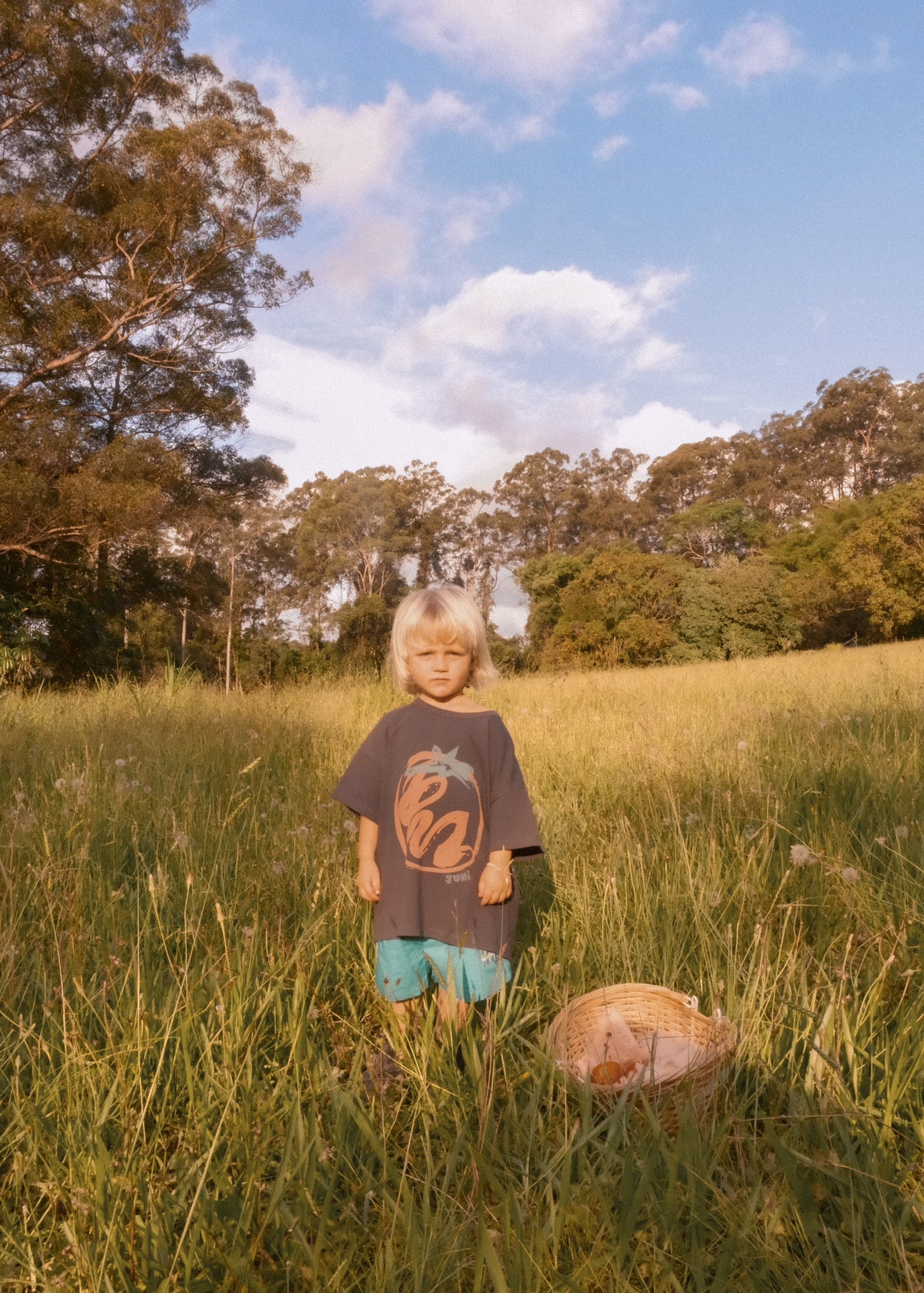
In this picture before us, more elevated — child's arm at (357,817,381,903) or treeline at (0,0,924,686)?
treeline at (0,0,924,686)

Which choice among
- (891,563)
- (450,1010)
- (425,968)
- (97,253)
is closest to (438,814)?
(425,968)

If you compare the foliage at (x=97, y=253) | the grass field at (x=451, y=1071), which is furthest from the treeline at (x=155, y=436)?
the grass field at (x=451, y=1071)

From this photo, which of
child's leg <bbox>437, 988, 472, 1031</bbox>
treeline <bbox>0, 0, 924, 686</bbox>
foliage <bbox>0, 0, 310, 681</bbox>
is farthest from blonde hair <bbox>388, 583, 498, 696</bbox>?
foliage <bbox>0, 0, 310, 681</bbox>

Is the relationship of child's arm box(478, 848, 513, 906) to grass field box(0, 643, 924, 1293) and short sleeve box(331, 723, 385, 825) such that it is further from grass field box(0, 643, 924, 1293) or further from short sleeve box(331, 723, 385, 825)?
short sleeve box(331, 723, 385, 825)

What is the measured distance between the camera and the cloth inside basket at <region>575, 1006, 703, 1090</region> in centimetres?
187

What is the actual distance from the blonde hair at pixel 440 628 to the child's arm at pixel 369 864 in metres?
0.48

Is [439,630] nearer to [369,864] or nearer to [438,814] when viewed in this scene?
[438,814]

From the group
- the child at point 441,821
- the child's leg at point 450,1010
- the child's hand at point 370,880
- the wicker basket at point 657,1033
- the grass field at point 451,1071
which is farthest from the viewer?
the child's hand at point 370,880

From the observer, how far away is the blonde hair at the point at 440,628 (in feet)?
8.29

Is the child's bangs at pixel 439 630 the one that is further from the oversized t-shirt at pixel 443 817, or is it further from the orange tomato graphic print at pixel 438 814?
the orange tomato graphic print at pixel 438 814

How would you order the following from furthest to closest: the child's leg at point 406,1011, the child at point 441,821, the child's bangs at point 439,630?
the child's bangs at point 439,630 → the child at point 441,821 → the child's leg at point 406,1011

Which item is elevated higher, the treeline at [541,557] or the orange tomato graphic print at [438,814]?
the treeline at [541,557]

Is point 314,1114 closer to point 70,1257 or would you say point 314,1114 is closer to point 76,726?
point 70,1257

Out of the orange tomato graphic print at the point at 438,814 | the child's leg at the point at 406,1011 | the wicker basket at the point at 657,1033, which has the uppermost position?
the orange tomato graphic print at the point at 438,814
